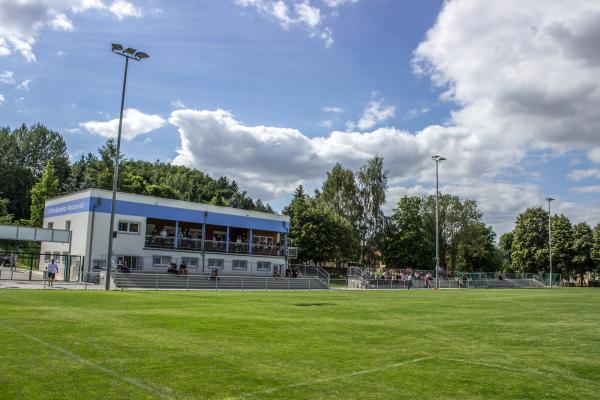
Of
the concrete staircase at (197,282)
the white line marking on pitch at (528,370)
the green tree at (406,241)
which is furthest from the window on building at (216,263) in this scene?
the white line marking on pitch at (528,370)

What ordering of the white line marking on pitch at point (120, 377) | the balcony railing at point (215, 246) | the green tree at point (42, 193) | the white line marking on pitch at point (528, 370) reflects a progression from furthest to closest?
1. the green tree at point (42, 193)
2. the balcony railing at point (215, 246)
3. the white line marking on pitch at point (528, 370)
4. the white line marking on pitch at point (120, 377)

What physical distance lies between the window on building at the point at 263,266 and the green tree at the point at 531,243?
177 feet

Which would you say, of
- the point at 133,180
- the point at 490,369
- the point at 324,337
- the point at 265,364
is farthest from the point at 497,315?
the point at 133,180

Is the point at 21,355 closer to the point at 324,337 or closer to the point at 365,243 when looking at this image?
the point at 324,337

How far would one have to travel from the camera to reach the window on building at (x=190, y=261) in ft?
160

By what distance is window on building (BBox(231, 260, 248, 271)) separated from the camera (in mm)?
53037

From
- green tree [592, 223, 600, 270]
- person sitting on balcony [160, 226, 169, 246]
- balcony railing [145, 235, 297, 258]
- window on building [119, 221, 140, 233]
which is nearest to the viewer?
window on building [119, 221, 140, 233]

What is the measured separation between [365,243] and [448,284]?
57.4 ft

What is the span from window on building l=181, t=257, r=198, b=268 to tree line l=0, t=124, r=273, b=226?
30.2 meters

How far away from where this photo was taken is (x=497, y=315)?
19.3m

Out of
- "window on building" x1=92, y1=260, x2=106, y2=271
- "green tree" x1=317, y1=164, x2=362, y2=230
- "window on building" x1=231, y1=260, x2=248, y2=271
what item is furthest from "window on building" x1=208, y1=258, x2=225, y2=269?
"green tree" x1=317, y1=164, x2=362, y2=230

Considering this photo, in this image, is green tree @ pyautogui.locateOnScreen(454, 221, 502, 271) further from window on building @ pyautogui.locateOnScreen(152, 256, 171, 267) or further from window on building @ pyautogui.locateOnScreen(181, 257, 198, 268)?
window on building @ pyautogui.locateOnScreen(152, 256, 171, 267)

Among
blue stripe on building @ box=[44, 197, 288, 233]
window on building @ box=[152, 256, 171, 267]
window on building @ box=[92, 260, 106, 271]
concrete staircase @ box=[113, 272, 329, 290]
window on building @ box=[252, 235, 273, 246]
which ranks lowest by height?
concrete staircase @ box=[113, 272, 329, 290]

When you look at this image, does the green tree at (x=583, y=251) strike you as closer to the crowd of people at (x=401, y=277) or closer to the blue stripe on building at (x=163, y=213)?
the crowd of people at (x=401, y=277)
